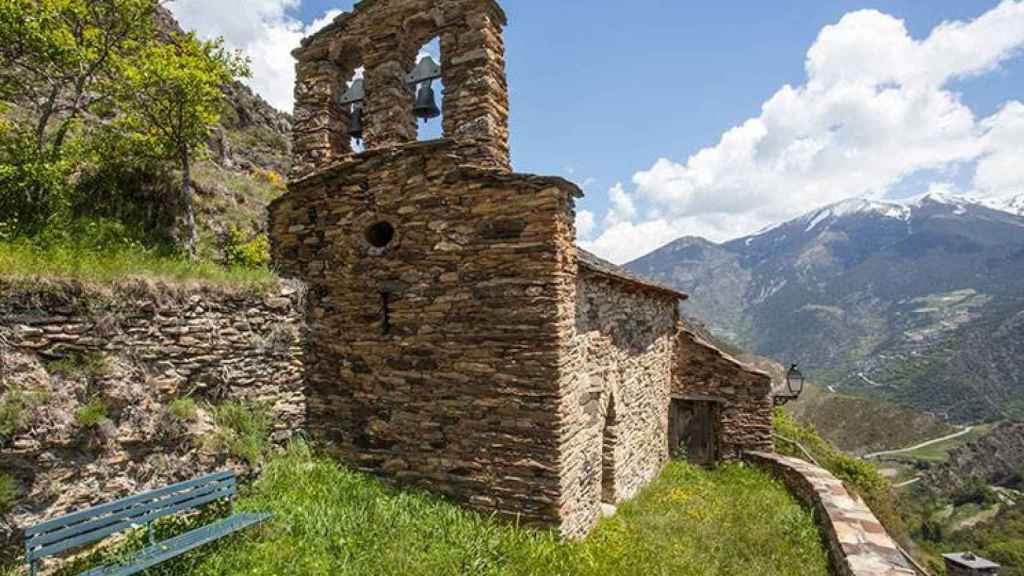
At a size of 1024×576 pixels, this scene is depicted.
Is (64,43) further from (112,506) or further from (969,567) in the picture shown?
(969,567)

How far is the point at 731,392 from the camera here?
1144cm

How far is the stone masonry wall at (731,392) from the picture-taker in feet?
36.9

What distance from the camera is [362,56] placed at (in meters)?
7.14

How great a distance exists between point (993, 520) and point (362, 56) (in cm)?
8365

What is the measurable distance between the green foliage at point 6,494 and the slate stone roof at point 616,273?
18.4ft

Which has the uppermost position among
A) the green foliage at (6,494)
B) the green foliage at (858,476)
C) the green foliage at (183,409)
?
the green foliage at (183,409)

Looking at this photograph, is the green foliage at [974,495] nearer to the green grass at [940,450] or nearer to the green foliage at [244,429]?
the green grass at [940,450]

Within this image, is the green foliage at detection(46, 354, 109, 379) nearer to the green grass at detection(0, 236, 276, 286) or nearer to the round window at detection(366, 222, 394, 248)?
the green grass at detection(0, 236, 276, 286)

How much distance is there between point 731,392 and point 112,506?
36.1 feet

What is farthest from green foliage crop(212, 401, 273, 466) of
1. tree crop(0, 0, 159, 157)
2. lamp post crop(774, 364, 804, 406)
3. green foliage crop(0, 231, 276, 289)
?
lamp post crop(774, 364, 804, 406)

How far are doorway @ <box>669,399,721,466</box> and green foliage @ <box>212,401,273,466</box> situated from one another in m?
8.91

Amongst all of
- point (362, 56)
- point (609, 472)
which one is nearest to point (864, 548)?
point (609, 472)

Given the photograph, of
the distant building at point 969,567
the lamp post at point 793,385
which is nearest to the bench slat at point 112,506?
the lamp post at point 793,385

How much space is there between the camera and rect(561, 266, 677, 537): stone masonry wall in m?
6.17
